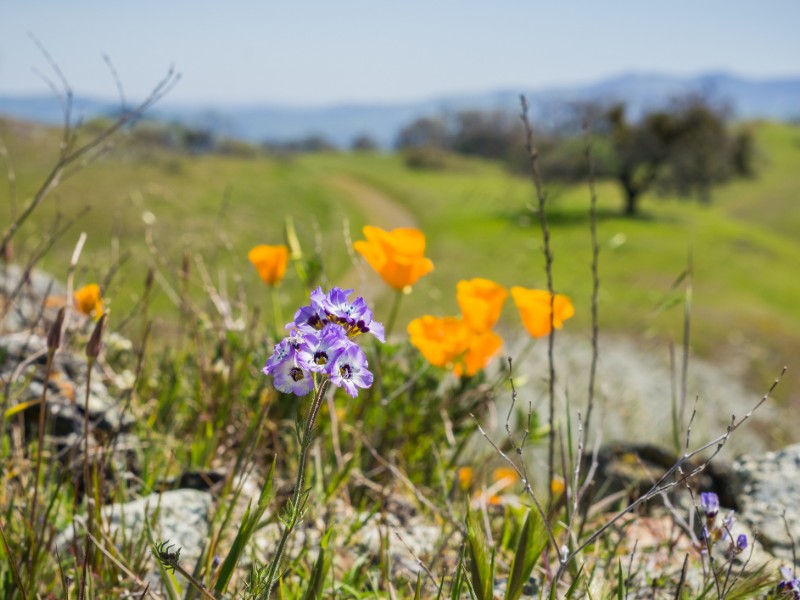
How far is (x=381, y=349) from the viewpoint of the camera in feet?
9.45

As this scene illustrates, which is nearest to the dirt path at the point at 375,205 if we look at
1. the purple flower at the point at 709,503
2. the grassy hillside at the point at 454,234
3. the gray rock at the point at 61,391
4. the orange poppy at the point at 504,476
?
the grassy hillside at the point at 454,234

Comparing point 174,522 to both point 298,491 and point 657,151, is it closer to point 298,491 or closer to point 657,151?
point 298,491

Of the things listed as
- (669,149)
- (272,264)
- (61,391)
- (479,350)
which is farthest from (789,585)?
(669,149)

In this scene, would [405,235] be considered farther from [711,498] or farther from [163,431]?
[163,431]

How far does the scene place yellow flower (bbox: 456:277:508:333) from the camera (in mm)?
2367

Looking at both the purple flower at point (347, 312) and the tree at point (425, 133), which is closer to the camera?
the purple flower at point (347, 312)

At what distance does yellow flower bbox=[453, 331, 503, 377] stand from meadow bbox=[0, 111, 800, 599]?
204 millimetres

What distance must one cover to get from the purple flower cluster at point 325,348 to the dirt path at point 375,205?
76.1 ft

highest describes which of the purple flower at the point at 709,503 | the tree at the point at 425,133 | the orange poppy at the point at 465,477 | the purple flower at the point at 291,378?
the tree at the point at 425,133

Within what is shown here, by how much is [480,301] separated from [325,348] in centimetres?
135

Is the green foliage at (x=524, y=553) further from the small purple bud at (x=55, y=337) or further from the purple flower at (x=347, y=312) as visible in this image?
the small purple bud at (x=55, y=337)

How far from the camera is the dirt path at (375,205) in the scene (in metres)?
27.9

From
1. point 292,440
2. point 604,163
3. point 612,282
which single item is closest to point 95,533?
point 292,440

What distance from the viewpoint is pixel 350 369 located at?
1129mm
